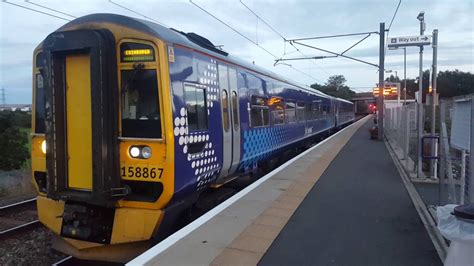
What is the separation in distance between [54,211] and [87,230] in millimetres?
800

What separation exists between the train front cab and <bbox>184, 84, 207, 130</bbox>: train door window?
64 centimetres

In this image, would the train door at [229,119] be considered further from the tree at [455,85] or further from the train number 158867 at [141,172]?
the tree at [455,85]

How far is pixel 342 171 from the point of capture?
10492 millimetres

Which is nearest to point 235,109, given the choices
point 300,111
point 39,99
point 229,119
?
point 229,119

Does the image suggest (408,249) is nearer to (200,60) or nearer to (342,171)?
(200,60)

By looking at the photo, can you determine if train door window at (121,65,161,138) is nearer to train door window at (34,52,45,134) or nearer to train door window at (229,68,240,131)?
train door window at (34,52,45,134)

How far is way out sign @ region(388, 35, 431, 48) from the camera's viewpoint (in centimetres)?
1430

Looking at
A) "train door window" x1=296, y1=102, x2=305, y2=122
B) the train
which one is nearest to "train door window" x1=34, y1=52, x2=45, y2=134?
the train

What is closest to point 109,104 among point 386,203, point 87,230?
point 87,230

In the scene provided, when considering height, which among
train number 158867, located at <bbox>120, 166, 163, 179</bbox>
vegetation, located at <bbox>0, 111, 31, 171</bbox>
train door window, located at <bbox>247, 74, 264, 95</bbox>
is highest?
train door window, located at <bbox>247, 74, 264, 95</bbox>

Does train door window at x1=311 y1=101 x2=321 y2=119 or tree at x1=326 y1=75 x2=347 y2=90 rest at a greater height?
tree at x1=326 y1=75 x2=347 y2=90

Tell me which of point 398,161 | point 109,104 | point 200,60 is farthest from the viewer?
point 398,161

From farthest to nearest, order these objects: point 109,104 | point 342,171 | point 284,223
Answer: point 342,171 < point 284,223 < point 109,104

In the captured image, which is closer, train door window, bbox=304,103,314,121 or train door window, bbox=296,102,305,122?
train door window, bbox=296,102,305,122
